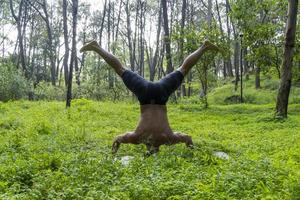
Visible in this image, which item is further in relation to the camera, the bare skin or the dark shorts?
the dark shorts

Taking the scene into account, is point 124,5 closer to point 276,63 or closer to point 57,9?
point 57,9

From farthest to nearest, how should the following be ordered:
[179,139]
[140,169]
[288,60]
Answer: [288,60] < [179,139] < [140,169]

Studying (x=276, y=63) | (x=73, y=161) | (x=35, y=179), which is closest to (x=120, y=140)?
(x=73, y=161)

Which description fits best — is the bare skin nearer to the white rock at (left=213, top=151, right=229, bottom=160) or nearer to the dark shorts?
the dark shorts

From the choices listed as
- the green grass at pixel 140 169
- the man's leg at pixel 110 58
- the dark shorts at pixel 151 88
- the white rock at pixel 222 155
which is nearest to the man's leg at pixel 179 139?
the green grass at pixel 140 169

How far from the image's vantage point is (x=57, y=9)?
1656 inches

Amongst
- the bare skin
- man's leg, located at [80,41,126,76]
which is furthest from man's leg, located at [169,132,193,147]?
man's leg, located at [80,41,126,76]

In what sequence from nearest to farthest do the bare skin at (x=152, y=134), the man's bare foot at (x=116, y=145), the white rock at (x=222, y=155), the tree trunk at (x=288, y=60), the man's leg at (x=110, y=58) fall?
1. the white rock at (x=222, y=155)
2. the bare skin at (x=152, y=134)
3. the man's bare foot at (x=116, y=145)
4. the man's leg at (x=110, y=58)
5. the tree trunk at (x=288, y=60)

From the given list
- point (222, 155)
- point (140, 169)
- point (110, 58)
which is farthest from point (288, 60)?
point (140, 169)

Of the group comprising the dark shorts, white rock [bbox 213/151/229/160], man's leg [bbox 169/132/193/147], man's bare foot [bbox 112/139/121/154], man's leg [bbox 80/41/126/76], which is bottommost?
white rock [bbox 213/151/229/160]

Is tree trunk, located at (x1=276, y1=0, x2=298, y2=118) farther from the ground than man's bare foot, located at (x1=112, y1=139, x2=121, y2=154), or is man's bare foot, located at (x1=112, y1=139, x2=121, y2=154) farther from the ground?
tree trunk, located at (x1=276, y1=0, x2=298, y2=118)

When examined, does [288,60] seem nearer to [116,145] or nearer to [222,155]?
[222,155]

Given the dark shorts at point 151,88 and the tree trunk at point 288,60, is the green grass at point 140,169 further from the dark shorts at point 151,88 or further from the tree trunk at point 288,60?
the tree trunk at point 288,60

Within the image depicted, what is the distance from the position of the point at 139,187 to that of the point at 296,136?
6.59 m
